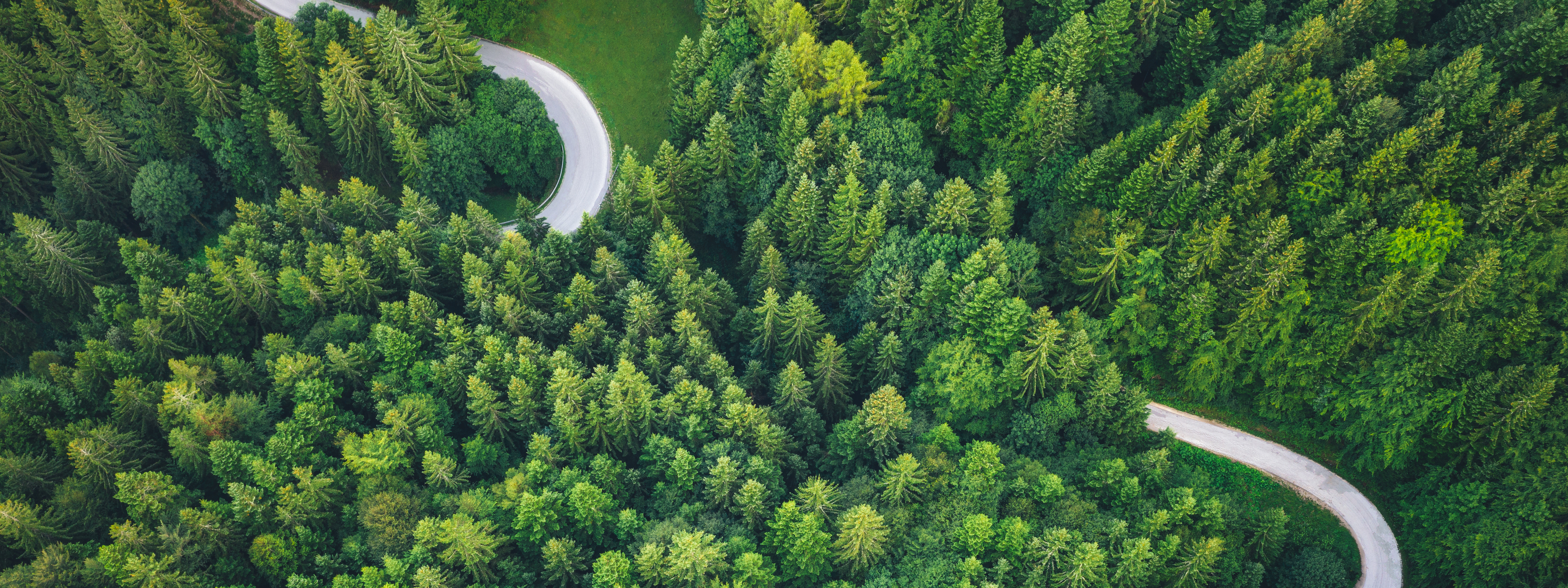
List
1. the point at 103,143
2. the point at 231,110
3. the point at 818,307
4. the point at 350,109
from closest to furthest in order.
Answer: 1. the point at 818,307
2. the point at 350,109
3. the point at 103,143
4. the point at 231,110

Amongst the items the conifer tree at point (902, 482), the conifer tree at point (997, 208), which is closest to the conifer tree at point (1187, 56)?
the conifer tree at point (997, 208)

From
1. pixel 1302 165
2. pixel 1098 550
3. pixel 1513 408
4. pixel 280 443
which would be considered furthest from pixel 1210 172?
pixel 280 443

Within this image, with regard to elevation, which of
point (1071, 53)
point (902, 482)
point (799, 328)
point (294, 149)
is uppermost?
point (294, 149)

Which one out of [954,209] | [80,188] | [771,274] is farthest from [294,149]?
[954,209]

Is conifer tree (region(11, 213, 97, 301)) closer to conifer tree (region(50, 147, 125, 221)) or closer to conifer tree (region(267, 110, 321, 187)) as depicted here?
conifer tree (region(50, 147, 125, 221))

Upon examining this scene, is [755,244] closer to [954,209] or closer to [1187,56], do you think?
[954,209]

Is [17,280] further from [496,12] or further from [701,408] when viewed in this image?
[701,408]
